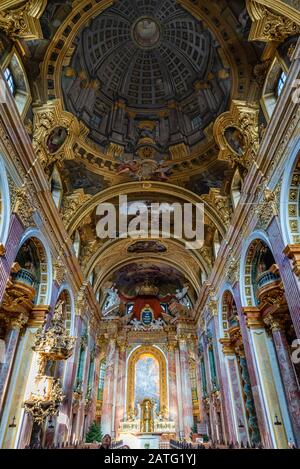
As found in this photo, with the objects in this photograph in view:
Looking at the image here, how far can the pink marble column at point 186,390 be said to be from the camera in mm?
21486

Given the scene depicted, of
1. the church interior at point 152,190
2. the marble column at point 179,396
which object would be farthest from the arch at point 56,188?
the marble column at point 179,396

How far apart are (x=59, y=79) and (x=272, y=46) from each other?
8.60 metres

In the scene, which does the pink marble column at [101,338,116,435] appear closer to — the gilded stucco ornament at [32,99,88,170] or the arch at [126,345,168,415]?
the arch at [126,345,168,415]

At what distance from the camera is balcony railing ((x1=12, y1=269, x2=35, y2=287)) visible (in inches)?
454

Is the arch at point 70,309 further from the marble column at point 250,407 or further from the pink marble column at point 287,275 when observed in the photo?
the pink marble column at point 287,275

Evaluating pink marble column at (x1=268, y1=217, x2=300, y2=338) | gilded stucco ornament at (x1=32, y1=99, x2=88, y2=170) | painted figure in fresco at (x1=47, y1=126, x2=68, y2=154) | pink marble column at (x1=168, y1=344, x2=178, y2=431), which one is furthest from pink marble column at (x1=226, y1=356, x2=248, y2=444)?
painted figure in fresco at (x1=47, y1=126, x2=68, y2=154)

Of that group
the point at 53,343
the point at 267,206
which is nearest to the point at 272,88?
the point at 267,206

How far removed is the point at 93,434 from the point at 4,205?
17.1 meters

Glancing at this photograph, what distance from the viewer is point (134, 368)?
25453mm

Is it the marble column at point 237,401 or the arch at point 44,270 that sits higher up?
the arch at point 44,270

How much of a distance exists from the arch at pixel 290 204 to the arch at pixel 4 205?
9.03 meters

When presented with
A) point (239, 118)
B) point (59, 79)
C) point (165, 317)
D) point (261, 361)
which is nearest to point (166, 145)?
point (239, 118)

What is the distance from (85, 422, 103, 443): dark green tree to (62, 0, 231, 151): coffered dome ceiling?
18.4 m

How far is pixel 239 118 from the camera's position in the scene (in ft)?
42.3
